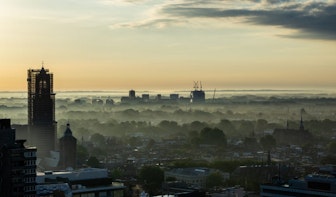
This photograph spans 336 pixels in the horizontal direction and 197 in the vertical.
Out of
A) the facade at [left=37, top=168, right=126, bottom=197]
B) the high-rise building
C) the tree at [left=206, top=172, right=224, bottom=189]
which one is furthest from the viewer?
the high-rise building

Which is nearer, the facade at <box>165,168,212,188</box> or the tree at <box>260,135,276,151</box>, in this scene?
the facade at <box>165,168,212,188</box>

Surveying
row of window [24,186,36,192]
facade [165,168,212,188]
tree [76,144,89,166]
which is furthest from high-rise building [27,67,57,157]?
row of window [24,186,36,192]

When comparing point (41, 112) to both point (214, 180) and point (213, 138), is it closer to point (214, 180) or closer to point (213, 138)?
point (213, 138)

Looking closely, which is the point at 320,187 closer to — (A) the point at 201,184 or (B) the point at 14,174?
(B) the point at 14,174

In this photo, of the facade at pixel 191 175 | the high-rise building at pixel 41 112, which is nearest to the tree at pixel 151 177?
the facade at pixel 191 175

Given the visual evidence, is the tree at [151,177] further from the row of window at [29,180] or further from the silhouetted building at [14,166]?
the silhouetted building at [14,166]

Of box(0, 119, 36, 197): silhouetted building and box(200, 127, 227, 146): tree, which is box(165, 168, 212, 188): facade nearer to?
box(200, 127, 227, 146): tree
